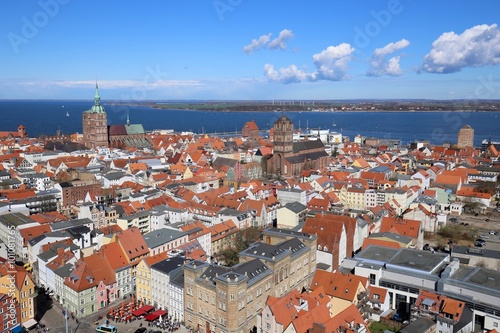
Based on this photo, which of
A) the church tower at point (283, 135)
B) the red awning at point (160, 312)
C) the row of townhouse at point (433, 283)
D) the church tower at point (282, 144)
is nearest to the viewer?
the row of townhouse at point (433, 283)

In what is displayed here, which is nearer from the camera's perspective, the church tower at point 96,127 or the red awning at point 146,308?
the red awning at point 146,308

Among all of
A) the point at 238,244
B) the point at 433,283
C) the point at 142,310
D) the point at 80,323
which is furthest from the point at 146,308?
the point at 433,283

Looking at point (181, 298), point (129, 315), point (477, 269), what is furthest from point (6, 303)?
point (477, 269)

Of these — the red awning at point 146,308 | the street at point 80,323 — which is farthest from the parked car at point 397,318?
the red awning at point 146,308

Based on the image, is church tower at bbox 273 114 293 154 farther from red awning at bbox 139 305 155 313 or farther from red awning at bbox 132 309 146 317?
red awning at bbox 132 309 146 317

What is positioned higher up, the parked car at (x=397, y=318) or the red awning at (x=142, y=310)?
the red awning at (x=142, y=310)

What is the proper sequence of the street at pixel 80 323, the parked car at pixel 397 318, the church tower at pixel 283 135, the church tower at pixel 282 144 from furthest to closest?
the church tower at pixel 282 144 < the church tower at pixel 283 135 < the parked car at pixel 397 318 < the street at pixel 80 323

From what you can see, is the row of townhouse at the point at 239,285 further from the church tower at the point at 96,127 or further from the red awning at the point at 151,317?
the church tower at the point at 96,127

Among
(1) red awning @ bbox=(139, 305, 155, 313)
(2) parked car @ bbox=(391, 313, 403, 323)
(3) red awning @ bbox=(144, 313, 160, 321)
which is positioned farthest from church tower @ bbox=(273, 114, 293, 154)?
(3) red awning @ bbox=(144, 313, 160, 321)
